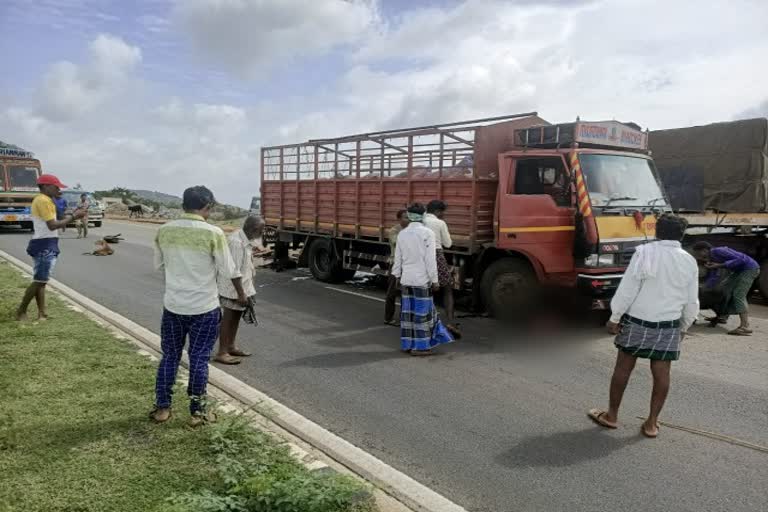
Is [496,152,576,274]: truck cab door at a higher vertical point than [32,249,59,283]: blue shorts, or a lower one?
higher

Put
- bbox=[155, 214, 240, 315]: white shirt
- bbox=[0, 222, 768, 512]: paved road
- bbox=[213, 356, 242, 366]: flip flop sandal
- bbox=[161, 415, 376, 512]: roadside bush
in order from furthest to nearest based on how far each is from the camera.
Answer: bbox=[213, 356, 242, 366]: flip flop sandal, bbox=[155, 214, 240, 315]: white shirt, bbox=[0, 222, 768, 512]: paved road, bbox=[161, 415, 376, 512]: roadside bush

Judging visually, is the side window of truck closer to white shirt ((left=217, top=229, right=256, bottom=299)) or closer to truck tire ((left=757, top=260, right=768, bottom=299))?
white shirt ((left=217, top=229, right=256, bottom=299))

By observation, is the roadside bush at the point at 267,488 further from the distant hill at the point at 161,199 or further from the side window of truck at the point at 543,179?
the distant hill at the point at 161,199

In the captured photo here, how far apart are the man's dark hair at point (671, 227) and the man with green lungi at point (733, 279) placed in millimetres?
3529

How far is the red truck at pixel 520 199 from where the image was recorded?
6.95 meters

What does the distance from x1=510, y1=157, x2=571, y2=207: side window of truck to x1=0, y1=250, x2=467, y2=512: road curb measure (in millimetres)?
4433

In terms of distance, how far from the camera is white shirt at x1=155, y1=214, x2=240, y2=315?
3.88m

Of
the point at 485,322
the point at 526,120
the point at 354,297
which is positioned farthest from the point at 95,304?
the point at 526,120

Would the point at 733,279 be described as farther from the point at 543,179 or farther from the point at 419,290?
the point at 419,290

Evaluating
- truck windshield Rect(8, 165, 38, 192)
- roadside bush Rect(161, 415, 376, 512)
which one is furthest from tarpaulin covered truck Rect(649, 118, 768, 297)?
truck windshield Rect(8, 165, 38, 192)

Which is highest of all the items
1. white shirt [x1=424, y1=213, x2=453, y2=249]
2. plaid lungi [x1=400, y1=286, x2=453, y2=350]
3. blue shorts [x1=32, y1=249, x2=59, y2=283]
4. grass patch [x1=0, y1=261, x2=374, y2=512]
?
white shirt [x1=424, y1=213, x2=453, y2=249]

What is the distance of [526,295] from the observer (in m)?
7.36

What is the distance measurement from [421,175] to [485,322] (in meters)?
2.57

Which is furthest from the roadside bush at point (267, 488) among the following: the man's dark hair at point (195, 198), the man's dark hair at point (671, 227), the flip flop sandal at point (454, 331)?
the flip flop sandal at point (454, 331)
